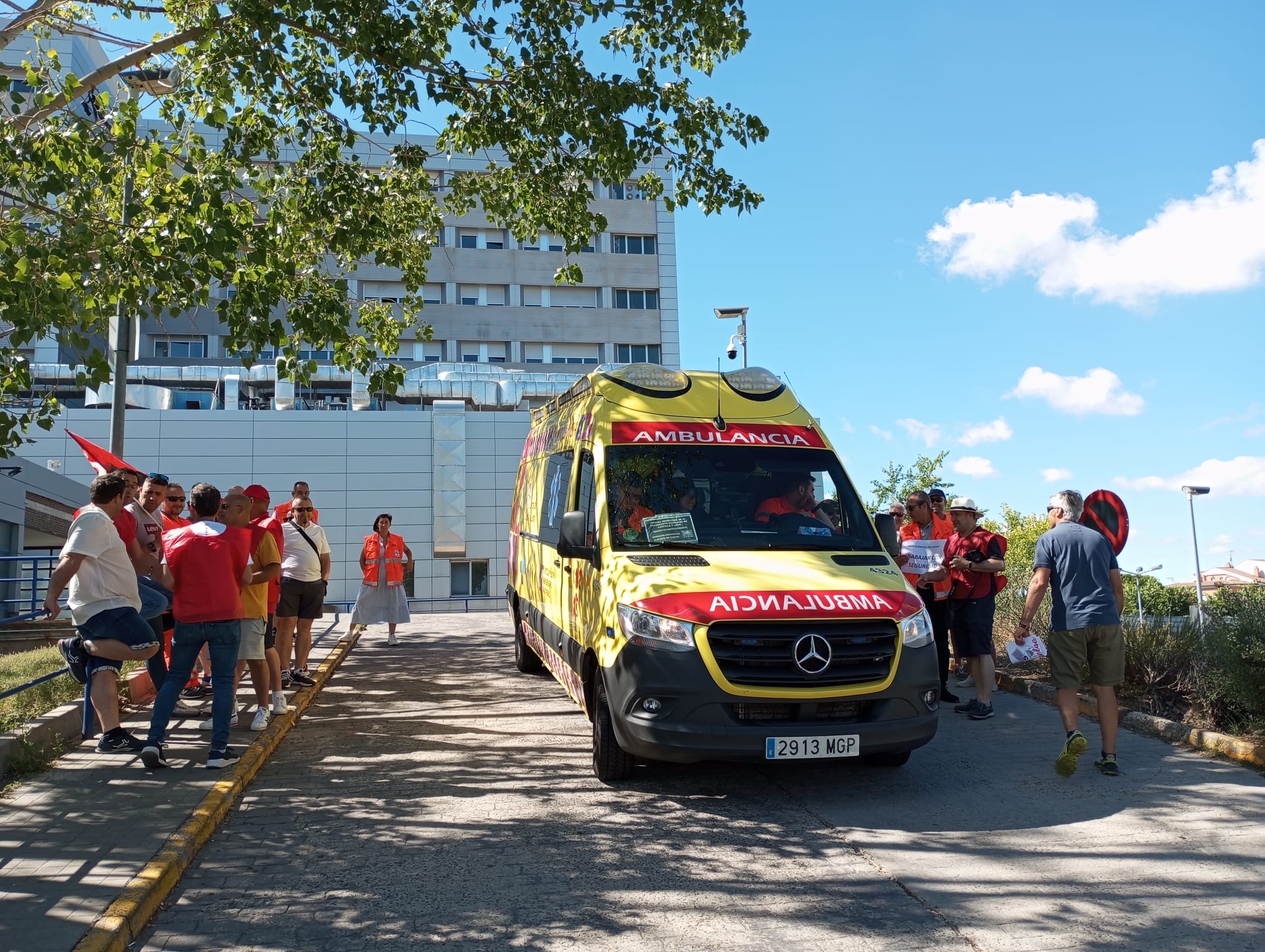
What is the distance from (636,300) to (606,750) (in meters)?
52.0

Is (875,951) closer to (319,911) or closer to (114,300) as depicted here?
(319,911)

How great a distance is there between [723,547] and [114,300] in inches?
278

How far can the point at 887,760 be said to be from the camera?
684 centimetres

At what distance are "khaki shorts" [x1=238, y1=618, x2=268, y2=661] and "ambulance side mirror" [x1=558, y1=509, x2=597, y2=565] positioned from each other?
279cm

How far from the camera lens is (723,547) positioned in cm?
667

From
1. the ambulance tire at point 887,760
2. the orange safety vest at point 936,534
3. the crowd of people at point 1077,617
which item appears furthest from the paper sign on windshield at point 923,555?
the ambulance tire at point 887,760

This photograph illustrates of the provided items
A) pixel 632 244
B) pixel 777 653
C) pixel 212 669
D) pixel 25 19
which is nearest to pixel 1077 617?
pixel 777 653

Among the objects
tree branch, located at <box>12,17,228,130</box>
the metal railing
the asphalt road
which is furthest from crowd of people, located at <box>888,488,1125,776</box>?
tree branch, located at <box>12,17,228,130</box>

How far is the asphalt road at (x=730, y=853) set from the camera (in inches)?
164

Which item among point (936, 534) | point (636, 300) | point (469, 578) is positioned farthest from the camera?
point (636, 300)

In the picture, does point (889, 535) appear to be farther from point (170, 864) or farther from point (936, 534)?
point (170, 864)

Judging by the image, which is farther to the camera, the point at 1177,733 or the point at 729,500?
the point at 1177,733

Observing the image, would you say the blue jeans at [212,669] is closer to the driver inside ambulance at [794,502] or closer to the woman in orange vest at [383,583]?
the driver inside ambulance at [794,502]

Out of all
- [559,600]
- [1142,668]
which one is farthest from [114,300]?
[1142,668]
